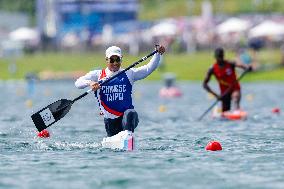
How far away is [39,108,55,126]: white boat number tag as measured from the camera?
20406 millimetres

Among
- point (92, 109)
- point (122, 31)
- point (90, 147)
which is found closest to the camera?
point (90, 147)

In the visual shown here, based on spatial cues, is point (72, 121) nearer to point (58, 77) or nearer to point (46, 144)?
point (46, 144)

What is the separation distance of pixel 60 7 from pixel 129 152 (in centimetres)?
8237

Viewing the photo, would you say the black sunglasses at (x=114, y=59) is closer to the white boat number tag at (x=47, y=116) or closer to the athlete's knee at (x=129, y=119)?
the athlete's knee at (x=129, y=119)

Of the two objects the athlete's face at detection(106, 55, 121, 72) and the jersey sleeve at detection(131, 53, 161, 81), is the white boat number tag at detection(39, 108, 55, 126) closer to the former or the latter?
the athlete's face at detection(106, 55, 121, 72)

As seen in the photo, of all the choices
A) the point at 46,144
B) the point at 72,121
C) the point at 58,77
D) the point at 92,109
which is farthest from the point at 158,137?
the point at 58,77

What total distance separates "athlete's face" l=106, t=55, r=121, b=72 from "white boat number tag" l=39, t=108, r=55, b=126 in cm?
198

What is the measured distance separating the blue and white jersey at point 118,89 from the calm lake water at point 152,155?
818mm

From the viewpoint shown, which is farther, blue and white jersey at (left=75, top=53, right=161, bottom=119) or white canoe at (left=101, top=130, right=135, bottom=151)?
blue and white jersey at (left=75, top=53, right=161, bottom=119)

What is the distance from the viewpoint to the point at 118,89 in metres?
19.1

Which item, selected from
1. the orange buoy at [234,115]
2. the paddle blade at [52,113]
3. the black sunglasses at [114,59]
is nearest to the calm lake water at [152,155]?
the orange buoy at [234,115]

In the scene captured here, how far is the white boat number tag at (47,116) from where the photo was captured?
20406 mm

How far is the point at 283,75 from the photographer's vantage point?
200 ft

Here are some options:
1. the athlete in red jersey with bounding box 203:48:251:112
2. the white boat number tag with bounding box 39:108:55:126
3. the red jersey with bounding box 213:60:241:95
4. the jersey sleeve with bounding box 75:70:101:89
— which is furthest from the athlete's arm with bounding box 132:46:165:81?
the red jersey with bounding box 213:60:241:95
